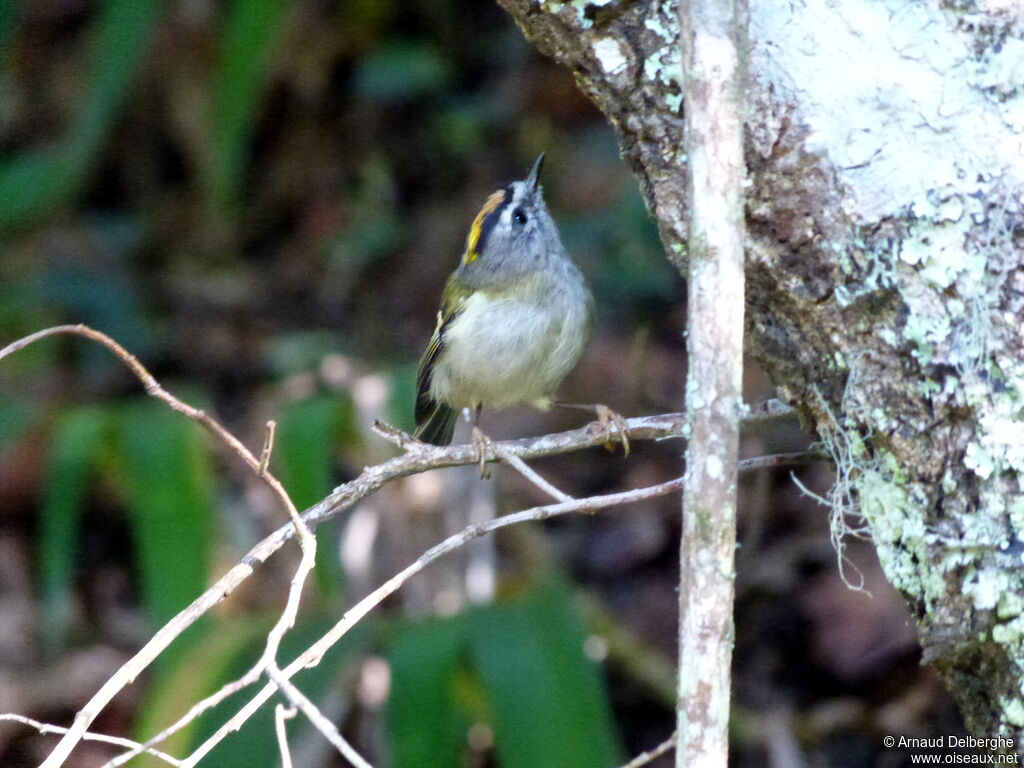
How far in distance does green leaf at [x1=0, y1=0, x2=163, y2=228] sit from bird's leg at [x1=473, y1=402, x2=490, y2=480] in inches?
103

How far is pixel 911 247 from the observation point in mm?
1867

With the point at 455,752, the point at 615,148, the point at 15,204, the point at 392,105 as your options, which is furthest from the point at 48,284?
the point at 455,752

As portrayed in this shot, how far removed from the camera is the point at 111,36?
5.42 m

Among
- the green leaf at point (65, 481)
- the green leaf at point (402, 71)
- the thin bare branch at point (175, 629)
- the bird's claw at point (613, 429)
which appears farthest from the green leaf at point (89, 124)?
the thin bare branch at point (175, 629)

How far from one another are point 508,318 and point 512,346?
0.11 metres

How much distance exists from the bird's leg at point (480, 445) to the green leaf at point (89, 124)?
260cm

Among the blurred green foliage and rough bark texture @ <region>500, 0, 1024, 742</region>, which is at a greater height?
rough bark texture @ <region>500, 0, 1024, 742</region>

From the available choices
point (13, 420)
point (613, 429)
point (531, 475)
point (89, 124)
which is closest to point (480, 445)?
point (613, 429)

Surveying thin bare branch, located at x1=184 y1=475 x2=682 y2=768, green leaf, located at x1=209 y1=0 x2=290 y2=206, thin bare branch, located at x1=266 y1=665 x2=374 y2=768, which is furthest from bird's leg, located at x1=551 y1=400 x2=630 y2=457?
green leaf, located at x1=209 y1=0 x2=290 y2=206

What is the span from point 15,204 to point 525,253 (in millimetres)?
3429

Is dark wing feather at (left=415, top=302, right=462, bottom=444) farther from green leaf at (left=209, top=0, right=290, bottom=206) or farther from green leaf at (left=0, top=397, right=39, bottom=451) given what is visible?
green leaf at (left=209, top=0, right=290, bottom=206)

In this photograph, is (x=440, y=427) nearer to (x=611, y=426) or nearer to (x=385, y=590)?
(x=611, y=426)

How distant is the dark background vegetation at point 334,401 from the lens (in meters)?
3.56

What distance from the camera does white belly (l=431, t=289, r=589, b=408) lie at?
3723 mm
